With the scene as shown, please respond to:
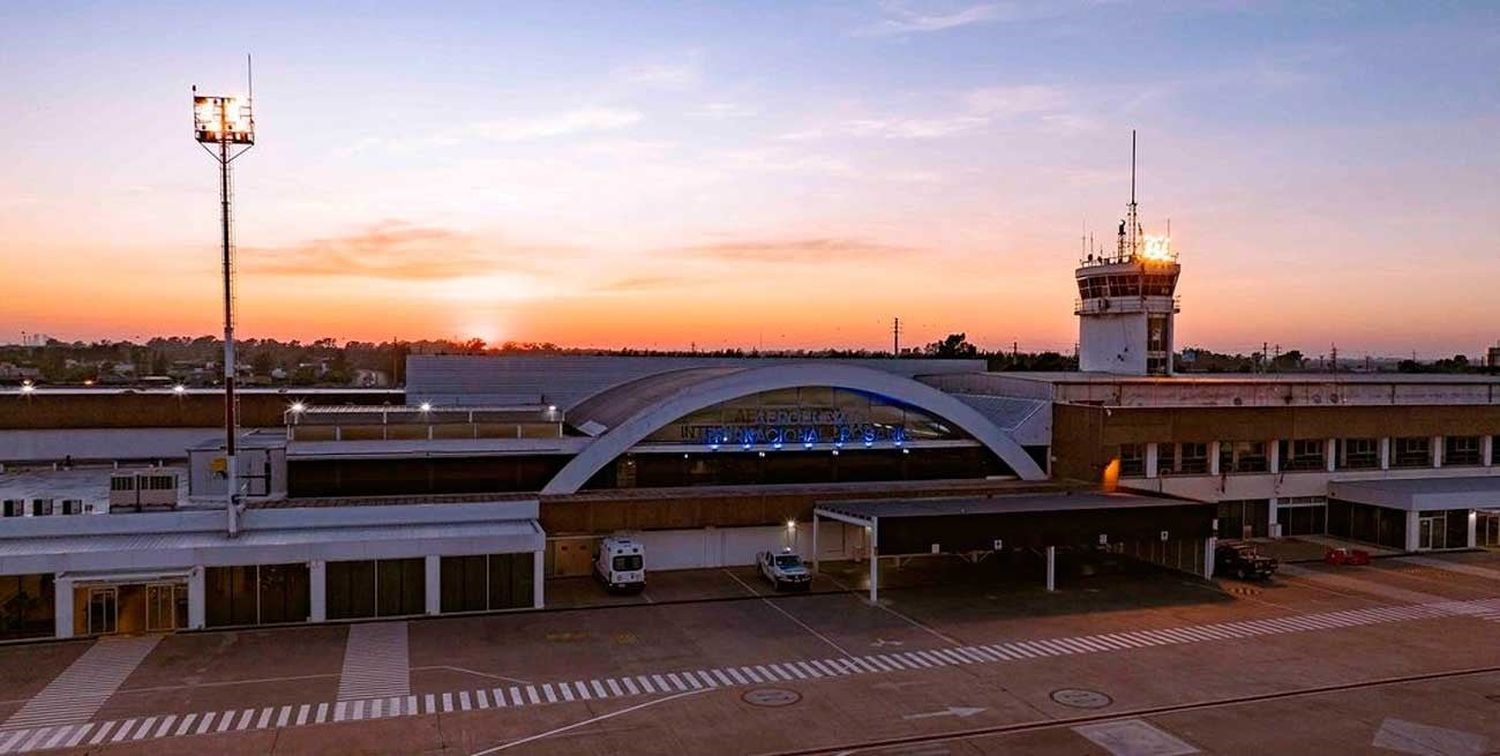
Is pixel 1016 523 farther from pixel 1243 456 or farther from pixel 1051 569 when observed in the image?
pixel 1243 456

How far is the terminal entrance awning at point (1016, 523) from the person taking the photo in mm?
41250

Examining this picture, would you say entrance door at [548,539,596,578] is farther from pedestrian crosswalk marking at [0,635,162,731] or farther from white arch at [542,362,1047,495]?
pedestrian crosswalk marking at [0,635,162,731]

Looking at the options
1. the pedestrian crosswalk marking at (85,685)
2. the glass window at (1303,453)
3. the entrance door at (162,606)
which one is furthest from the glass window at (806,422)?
the pedestrian crosswalk marking at (85,685)

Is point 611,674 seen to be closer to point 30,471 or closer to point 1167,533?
point 1167,533

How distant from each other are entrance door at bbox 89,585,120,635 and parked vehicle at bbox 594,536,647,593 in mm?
17859

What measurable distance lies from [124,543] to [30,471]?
2017cm

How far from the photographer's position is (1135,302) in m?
72.8

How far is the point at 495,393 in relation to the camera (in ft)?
221

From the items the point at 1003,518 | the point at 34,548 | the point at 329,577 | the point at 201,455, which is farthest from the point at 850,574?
the point at 34,548

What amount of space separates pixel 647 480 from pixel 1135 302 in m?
41.8

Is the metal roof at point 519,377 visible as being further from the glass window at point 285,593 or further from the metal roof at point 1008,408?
the glass window at point 285,593

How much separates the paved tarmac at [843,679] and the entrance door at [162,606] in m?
1.11

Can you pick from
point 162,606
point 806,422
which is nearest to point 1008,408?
point 806,422

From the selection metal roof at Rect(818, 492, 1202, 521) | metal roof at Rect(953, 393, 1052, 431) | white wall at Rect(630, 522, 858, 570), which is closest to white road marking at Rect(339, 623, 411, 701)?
white wall at Rect(630, 522, 858, 570)
